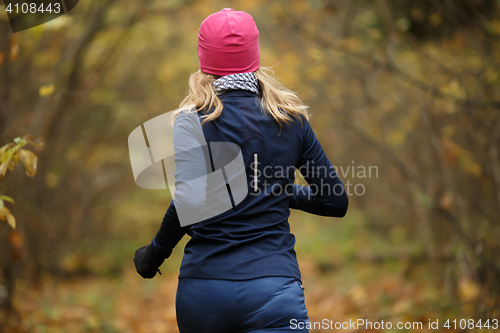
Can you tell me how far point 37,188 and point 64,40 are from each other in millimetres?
2208

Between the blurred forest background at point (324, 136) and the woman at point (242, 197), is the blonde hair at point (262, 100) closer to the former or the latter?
the woman at point (242, 197)

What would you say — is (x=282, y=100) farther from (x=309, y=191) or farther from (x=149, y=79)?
(x=149, y=79)

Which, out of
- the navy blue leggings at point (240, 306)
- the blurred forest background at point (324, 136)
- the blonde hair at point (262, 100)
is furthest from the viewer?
the blurred forest background at point (324, 136)

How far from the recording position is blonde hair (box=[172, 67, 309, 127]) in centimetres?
183

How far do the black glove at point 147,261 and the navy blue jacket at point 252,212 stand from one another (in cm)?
3

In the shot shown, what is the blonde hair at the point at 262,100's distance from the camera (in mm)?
1828

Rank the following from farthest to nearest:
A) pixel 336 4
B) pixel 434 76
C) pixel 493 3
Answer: pixel 336 4
pixel 434 76
pixel 493 3

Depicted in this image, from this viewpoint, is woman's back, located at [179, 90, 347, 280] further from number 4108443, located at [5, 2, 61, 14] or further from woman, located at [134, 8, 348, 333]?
number 4108443, located at [5, 2, 61, 14]

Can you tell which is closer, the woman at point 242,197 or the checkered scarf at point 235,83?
the woman at point 242,197

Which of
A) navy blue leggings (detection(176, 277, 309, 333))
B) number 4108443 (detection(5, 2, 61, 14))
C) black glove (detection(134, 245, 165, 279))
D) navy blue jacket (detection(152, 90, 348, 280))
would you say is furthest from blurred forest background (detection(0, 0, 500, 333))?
navy blue leggings (detection(176, 277, 309, 333))

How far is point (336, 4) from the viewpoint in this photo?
6422mm

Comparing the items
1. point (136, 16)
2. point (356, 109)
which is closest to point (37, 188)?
point (136, 16)

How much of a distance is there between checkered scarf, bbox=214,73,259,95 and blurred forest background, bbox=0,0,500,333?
76.6 inches

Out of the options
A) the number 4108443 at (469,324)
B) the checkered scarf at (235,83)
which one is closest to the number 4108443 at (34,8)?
the checkered scarf at (235,83)
